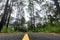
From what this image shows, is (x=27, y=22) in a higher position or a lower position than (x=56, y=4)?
lower

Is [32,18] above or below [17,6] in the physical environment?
below

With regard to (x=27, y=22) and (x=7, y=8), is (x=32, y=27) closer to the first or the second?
(x=27, y=22)

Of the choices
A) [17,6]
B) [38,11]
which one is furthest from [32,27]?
[17,6]

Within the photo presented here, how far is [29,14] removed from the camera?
4.42 meters

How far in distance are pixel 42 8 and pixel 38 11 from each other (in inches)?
6.7

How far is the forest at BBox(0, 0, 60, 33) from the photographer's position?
4.35m

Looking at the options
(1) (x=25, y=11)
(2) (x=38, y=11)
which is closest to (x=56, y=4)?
(2) (x=38, y=11)

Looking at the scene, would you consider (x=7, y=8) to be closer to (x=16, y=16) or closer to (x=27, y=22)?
(x=16, y=16)

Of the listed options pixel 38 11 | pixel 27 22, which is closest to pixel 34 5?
pixel 38 11

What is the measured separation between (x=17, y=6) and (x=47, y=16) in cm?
101

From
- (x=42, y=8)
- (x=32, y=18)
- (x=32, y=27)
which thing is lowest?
(x=32, y=27)

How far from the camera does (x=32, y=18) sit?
4469mm

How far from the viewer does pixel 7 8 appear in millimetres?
4516

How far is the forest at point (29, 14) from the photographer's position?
435 cm
